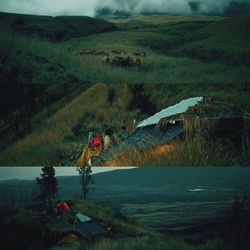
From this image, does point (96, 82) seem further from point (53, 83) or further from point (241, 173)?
point (241, 173)

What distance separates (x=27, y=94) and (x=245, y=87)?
197cm

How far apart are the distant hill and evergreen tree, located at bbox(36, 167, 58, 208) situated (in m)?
1.22

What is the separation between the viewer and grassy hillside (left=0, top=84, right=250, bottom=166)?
527 centimetres

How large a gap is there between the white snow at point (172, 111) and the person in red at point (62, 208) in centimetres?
95

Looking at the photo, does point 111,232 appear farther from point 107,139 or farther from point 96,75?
point 96,75

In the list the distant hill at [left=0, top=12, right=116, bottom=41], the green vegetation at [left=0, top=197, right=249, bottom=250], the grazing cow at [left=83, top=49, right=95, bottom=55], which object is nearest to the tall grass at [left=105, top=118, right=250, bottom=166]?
the green vegetation at [left=0, top=197, right=249, bottom=250]

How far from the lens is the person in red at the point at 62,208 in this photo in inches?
201

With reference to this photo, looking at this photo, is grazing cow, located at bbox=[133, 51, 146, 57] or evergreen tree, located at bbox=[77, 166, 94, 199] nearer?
evergreen tree, located at bbox=[77, 166, 94, 199]

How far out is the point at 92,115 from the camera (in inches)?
210

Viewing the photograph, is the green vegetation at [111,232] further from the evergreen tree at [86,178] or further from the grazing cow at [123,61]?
the grazing cow at [123,61]

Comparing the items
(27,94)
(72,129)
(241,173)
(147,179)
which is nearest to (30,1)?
(27,94)

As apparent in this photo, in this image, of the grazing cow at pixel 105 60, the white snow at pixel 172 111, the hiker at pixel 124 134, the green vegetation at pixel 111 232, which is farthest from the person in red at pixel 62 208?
the grazing cow at pixel 105 60

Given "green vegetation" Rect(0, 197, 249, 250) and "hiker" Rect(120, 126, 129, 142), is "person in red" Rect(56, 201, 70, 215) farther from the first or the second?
"hiker" Rect(120, 126, 129, 142)

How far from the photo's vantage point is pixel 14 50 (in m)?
5.41
